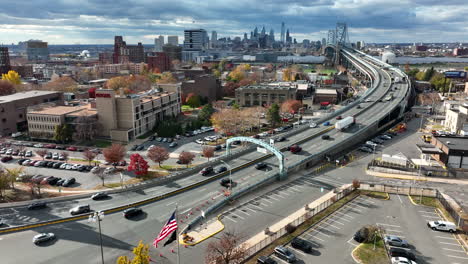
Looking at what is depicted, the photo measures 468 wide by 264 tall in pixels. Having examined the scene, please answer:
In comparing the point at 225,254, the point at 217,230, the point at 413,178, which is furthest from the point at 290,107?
the point at 225,254

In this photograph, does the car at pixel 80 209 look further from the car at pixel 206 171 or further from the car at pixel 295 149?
the car at pixel 295 149

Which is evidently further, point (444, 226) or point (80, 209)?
point (80, 209)

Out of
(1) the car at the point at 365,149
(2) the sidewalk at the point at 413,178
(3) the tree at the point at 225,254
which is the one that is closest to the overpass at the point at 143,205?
(1) the car at the point at 365,149

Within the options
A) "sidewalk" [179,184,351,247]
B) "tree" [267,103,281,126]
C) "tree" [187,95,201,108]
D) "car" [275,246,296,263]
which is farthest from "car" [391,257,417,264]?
"tree" [187,95,201,108]

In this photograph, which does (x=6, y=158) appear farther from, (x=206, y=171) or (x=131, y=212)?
(x=206, y=171)

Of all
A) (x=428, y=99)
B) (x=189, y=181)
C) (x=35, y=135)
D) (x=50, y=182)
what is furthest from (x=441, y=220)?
(x=428, y=99)
